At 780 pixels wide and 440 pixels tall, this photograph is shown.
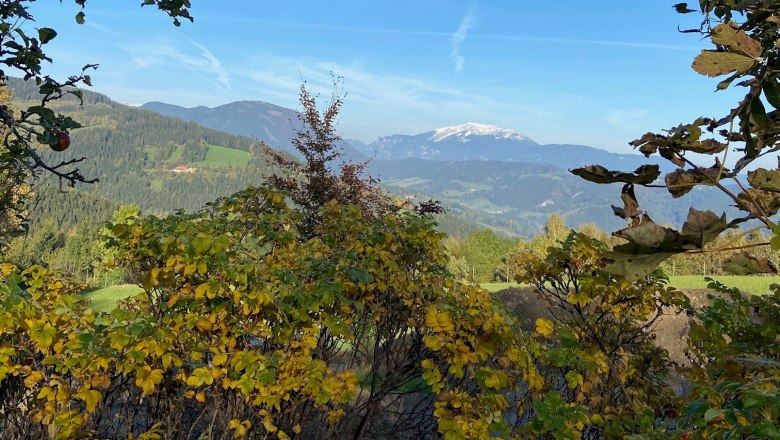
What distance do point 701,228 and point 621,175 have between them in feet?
0.58

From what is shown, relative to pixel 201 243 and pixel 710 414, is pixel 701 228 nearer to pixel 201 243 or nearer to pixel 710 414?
pixel 710 414

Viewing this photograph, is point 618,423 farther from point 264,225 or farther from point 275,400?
point 264,225

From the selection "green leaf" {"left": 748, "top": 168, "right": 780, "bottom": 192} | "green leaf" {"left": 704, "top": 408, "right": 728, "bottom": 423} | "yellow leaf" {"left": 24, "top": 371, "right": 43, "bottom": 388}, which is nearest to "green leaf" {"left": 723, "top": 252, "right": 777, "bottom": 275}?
"green leaf" {"left": 748, "top": 168, "right": 780, "bottom": 192}

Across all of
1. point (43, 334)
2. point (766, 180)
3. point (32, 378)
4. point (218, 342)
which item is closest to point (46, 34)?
point (43, 334)

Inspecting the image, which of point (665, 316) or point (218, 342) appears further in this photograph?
point (665, 316)

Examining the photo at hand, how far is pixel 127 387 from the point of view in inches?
120

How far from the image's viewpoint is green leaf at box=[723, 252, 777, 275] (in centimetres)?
129

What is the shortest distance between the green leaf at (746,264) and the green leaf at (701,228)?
1.87ft

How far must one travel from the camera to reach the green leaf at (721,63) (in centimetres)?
87

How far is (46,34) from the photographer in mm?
2896

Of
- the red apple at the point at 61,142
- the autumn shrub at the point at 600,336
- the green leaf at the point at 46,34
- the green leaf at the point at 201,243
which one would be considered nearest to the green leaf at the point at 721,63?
the autumn shrub at the point at 600,336

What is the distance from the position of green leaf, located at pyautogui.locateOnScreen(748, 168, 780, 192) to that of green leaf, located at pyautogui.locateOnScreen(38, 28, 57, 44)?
142 inches

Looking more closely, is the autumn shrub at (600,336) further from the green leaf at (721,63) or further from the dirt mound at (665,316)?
the dirt mound at (665,316)

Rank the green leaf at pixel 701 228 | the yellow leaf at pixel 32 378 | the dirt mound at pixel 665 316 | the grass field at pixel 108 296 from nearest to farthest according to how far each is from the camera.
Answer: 1. the green leaf at pixel 701 228
2. the yellow leaf at pixel 32 378
3. the dirt mound at pixel 665 316
4. the grass field at pixel 108 296
